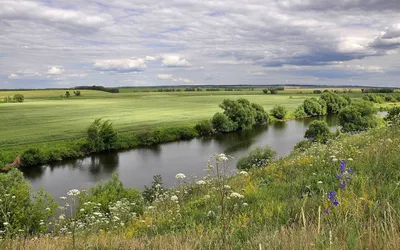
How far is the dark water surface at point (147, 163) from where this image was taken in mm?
30422

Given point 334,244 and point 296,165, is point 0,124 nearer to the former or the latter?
point 296,165

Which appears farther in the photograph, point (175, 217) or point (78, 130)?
point (78, 130)

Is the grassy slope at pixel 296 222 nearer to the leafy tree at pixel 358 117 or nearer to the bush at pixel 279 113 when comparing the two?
the leafy tree at pixel 358 117

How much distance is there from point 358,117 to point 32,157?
4602 centimetres

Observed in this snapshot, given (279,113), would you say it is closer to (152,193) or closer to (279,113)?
(279,113)

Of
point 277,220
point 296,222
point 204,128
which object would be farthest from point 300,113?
point 277,220

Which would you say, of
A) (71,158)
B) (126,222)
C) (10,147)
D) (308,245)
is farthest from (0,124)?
(308,245)

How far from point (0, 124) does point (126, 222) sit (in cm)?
6765

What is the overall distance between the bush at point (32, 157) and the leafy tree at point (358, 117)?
139ft

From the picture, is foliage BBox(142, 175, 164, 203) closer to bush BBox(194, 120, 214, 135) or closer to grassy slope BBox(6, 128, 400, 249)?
Result: grassy slope BBox(6, 128, 400, 249)

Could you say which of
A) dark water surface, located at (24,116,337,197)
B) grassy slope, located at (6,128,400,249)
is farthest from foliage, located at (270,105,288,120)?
grassy slope, located at (6,128,400,249)

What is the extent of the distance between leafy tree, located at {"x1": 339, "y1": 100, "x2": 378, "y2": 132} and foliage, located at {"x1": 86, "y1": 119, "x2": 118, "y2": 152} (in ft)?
115

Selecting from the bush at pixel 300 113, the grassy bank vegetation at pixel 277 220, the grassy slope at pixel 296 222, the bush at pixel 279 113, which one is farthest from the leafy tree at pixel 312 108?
the grassy slope at pixel 296 222

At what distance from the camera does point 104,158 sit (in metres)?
41.3
